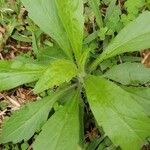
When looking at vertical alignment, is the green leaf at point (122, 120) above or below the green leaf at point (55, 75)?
below

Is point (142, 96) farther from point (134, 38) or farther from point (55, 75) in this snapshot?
point (55, 75)

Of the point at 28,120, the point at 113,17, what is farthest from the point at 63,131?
the point at 113,17

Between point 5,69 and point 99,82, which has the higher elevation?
point 5,69

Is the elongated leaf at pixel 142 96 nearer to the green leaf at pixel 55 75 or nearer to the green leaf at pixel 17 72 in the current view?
the green leaf at pixel 55 75

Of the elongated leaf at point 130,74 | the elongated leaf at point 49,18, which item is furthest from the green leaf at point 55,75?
the elongated leaf at point 130,74

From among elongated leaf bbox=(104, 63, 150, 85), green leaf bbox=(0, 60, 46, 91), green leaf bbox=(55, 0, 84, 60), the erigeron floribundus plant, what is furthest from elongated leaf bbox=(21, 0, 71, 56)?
elongated leaf bbox=(104, 63, 150, 85)

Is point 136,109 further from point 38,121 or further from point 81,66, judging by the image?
point 38,121

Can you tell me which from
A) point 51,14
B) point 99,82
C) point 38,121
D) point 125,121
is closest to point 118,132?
point 125,121
